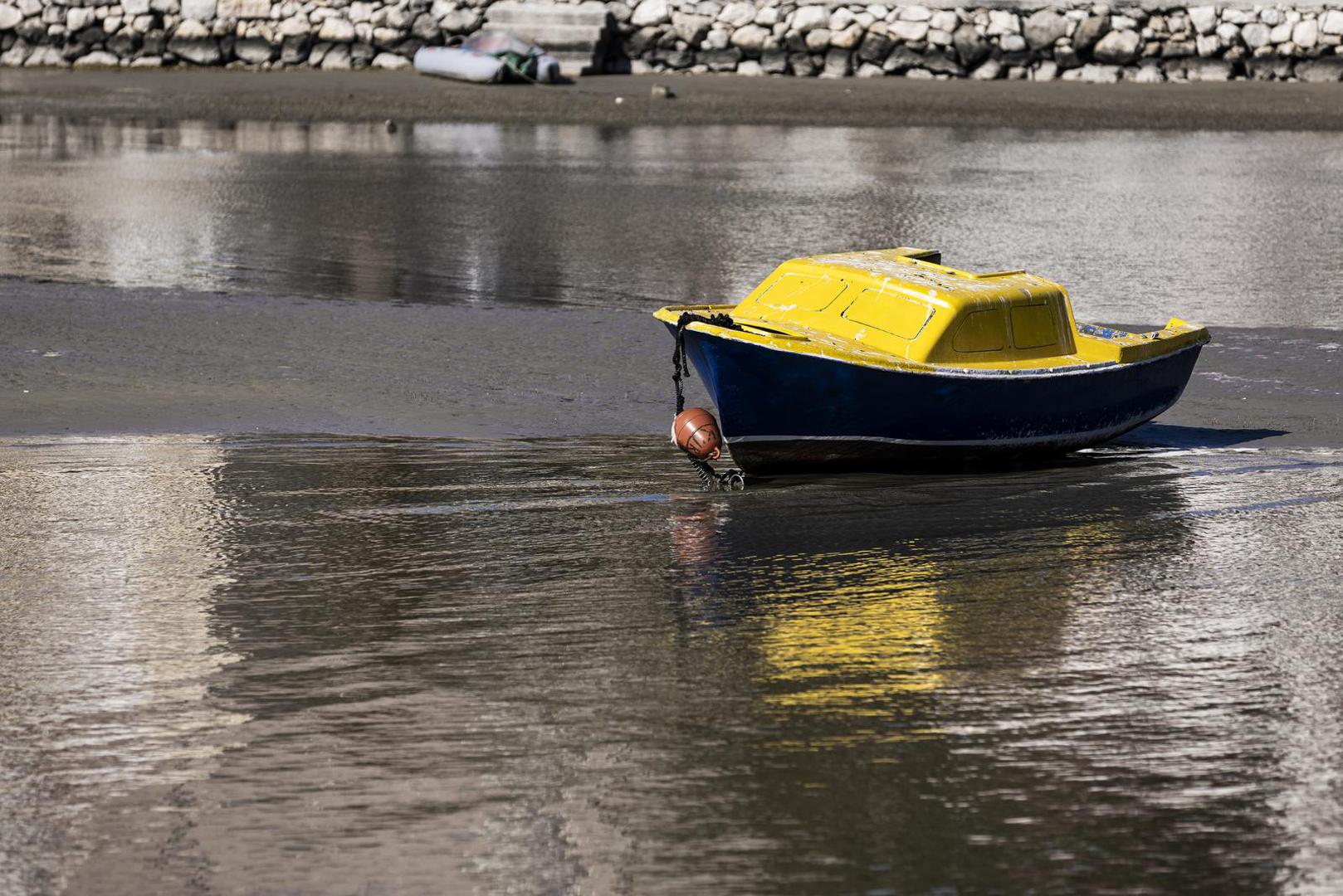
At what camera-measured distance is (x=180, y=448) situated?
426 inches

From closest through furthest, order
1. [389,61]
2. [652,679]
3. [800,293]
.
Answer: [652,679] < [800,293] < [389,61]

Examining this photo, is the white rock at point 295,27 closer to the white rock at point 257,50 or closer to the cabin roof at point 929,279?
the white rock at point 257,50

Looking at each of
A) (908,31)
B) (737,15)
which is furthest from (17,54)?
(908,31)

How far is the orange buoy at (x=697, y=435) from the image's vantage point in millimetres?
10180

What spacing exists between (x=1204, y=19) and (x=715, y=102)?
9.65m

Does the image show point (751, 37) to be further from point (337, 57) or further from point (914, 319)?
point (914, 319)

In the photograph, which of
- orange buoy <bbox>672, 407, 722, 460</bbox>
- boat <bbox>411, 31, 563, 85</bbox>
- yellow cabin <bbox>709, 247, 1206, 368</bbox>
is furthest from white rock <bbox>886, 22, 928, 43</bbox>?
orange buoy <bbox>672, 407, 722, 460</bbox>

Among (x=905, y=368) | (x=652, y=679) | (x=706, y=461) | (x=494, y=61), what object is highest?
(x=494, y=61)

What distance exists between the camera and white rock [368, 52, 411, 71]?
117ft

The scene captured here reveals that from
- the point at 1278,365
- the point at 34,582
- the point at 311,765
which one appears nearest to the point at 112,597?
the point at 34,582

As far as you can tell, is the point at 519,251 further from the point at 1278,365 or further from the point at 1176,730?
the point at 1176,730

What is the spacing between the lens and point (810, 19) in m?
35.0

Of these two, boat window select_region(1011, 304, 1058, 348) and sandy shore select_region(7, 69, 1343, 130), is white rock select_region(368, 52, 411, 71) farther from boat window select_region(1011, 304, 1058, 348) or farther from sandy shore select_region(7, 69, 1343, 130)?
boat window select_region(1011, 304, 1058, 348)

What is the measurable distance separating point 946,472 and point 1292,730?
4.26 meters
